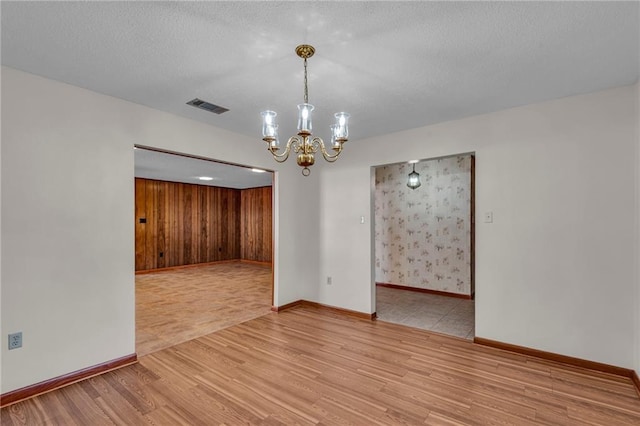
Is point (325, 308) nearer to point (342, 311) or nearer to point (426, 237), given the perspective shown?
point (342, 311)

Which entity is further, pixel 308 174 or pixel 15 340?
pixel 308 174

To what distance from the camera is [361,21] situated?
1731 mm

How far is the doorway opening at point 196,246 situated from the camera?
4.20 m

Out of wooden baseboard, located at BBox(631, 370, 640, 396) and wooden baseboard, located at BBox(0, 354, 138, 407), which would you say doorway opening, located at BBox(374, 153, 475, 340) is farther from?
wooden baseboard, located at BBox(0, 354, 138, 407)

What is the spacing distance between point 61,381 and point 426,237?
17.6 feet

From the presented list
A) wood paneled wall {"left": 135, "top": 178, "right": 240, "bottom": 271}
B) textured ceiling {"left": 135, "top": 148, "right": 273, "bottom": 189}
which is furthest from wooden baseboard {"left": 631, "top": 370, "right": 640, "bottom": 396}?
wood paneled wall {"left": 135, "top": 178, "right": 240, "bottom": 271}

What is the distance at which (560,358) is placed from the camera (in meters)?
2.85

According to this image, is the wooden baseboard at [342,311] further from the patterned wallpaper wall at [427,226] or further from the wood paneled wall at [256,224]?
the wood paneled wall at [256,224]

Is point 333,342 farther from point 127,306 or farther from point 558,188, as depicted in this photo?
point 558,188

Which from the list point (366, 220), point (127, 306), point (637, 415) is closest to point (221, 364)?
point (127, 306)

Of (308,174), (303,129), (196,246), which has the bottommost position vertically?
(196,246)

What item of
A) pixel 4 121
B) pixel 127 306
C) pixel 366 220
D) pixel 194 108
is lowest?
pixel 127 306

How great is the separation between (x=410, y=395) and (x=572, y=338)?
1.75 meters

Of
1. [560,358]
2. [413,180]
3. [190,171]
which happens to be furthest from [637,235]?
[190,171]
